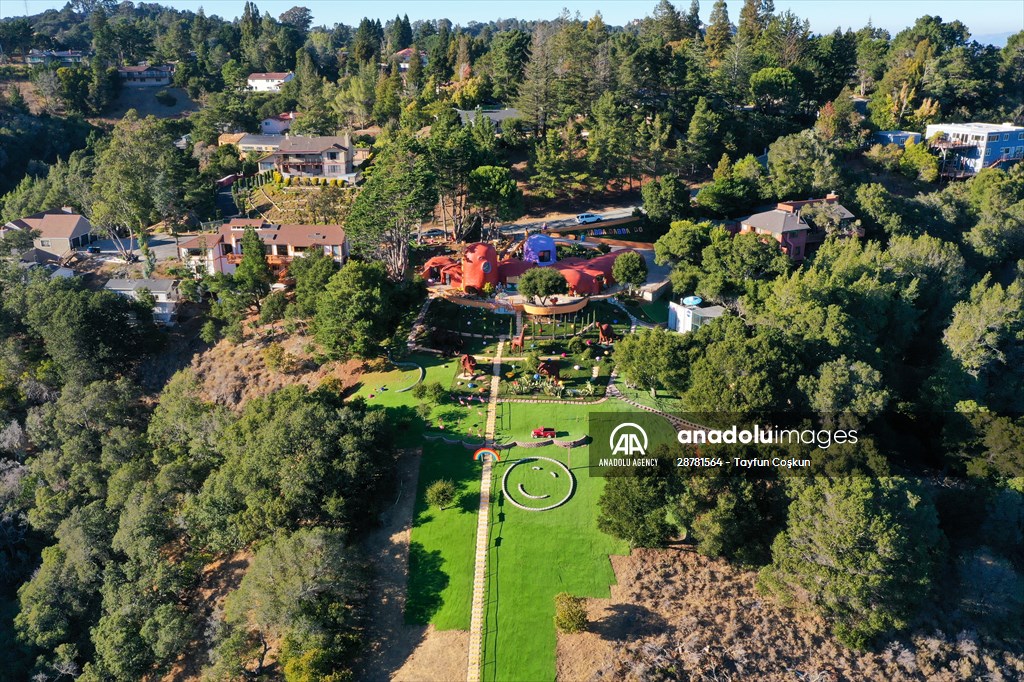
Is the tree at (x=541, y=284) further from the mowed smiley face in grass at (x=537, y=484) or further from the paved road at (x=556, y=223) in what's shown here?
the paved road at (x=556, y=223)

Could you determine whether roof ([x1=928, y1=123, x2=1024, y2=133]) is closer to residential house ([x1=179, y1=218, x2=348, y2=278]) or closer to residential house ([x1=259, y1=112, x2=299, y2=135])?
residential house ([x1=179, y1=218, x2=348, y2=278])

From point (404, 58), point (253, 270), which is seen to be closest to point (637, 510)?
point (253, 270)

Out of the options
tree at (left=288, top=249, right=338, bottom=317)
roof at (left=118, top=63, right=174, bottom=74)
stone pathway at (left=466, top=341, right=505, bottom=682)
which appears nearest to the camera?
stone pathway at (left=466, top=341, right=505, bottom=682)

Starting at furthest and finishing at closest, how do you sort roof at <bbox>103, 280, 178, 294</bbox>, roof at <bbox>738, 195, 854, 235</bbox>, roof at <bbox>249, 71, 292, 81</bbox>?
1. roof at <bbox>249, 71, 292, 81</bbox>
2. roof at <bbox>738, 195, 854, 235</bbox>
3. roof at <bbox>103, 280, 178, 294</bbox>

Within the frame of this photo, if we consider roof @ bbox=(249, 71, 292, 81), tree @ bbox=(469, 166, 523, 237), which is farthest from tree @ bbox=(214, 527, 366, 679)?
roof @ bbox=(249, 71, 292, 81)

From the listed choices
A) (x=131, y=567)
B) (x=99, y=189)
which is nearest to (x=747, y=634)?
(x=131, y=567)

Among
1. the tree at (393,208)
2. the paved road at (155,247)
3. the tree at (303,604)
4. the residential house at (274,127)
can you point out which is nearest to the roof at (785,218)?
the tree at (393,208)

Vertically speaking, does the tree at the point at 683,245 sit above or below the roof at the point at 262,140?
below
